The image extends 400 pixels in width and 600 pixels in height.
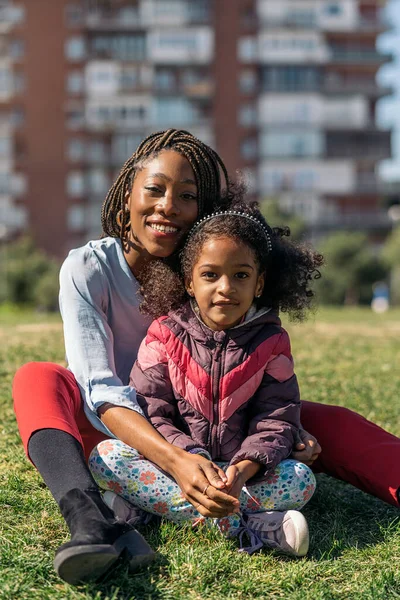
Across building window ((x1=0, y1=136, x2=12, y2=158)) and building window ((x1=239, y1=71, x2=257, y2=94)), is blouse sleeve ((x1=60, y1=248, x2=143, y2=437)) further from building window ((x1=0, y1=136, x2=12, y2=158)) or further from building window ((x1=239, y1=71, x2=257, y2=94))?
building window ((x1=0, y1=136, x2=12, y2=158))

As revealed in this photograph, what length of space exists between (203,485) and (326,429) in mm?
925

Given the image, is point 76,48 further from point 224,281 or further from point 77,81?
point 224,281

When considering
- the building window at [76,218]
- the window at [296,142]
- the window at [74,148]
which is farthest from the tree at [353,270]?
the window at [74,148]

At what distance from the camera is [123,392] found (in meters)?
3.17

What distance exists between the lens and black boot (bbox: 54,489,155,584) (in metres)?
2.44

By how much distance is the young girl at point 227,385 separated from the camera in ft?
9.98

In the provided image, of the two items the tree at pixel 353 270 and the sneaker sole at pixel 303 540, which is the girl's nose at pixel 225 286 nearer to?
the sneaker sole at pixel 303 540

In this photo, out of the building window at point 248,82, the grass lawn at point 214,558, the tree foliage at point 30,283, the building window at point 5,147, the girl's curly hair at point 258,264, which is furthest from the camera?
the building window at point 5,147

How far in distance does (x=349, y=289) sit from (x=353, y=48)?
24.3 m

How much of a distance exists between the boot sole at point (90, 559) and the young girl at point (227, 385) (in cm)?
46

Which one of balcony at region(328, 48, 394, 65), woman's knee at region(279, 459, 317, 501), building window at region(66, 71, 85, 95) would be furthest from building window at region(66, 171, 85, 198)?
woman's knee at region(279, 459, 317, 501)

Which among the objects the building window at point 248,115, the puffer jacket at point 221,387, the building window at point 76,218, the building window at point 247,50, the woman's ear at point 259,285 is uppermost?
the building window at point 247,50

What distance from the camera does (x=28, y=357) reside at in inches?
277

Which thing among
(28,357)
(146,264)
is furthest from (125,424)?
(28,357)
